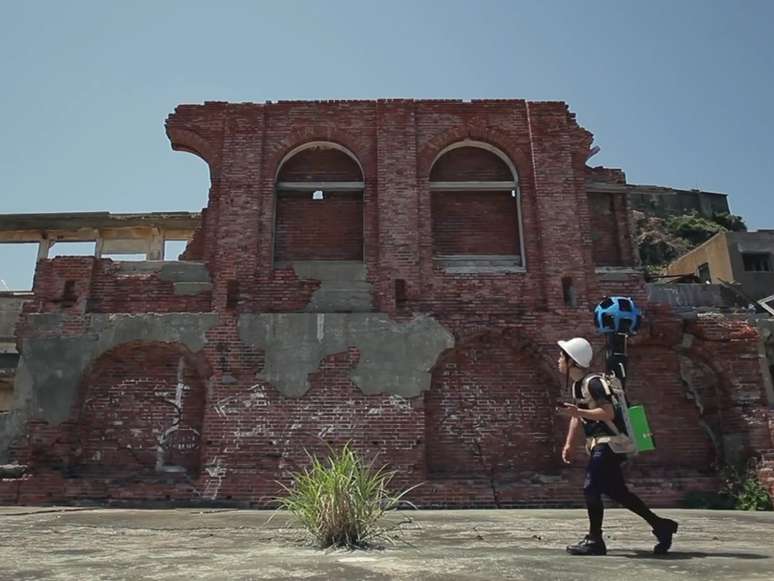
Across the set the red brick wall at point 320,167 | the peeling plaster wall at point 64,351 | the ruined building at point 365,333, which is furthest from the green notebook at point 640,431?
the red brick wall at point 320,167

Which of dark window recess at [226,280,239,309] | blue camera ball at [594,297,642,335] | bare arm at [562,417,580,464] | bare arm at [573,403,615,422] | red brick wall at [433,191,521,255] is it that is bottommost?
bare arm at [562,417,580,464]

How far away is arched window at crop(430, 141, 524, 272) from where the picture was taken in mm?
11750

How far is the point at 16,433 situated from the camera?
992 centimetres

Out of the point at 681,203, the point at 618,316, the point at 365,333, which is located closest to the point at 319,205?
the point at 365,333

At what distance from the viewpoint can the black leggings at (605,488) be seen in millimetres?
4176

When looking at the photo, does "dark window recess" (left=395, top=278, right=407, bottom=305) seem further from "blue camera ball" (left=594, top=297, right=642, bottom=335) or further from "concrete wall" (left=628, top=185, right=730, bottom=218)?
"concrete wall" (left=628, top=185, right=730, bottom=218)

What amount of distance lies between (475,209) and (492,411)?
4.08 meters

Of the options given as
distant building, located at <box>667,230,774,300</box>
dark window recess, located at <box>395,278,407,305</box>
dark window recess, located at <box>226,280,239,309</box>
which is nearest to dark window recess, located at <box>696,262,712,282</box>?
distant building, located at <box>667,230,774,300</box>

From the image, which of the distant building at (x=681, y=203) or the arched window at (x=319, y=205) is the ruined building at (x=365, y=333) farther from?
the distant building at (x=681, y=203)

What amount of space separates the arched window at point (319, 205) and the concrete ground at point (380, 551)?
5.67 metres

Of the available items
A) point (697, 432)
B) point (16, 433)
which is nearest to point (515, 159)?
point (697, 432)

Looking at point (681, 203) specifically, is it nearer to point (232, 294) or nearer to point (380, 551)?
point (232, 294)

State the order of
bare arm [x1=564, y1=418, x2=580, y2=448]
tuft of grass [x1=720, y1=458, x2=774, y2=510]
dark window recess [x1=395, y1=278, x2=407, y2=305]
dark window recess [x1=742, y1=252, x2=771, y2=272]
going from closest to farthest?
1. bare arm [x1=564, y1=418, x2=580, y2=448]
2. tuft of grass [x1=720, y1=458, x2=774, y2=510]
3. dark window recess [x1=395, y1=278, x2=407, y2=305]
4. dark window recess [x1=742, y1=252, x2=771, y2=272]

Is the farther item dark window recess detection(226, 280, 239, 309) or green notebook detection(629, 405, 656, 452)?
dark window recess detection(226, 280, 239, 309)
